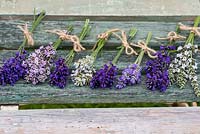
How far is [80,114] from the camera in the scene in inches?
80.2

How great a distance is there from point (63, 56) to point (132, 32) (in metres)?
0.32

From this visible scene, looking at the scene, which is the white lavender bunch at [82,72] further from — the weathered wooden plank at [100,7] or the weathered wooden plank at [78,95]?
the weathered wooden plank at [100,7]

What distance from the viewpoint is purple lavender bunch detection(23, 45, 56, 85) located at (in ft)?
6.82

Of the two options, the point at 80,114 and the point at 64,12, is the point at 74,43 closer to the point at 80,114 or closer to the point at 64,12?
the point at 64,12

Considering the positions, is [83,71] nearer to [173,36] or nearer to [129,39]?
[129,39]

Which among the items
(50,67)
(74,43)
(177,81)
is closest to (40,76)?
(50,67)

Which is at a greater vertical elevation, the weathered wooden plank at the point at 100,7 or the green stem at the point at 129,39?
the weathered wooden plank at the point at 100,7

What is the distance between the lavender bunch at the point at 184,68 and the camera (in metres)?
2.12

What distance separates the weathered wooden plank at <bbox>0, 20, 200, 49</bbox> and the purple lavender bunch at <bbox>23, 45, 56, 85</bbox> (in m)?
0.07

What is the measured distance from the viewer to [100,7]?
7.34 feet

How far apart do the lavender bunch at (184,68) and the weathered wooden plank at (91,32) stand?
0.22 feet

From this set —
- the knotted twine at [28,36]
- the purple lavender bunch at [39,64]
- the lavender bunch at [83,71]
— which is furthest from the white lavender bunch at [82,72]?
the knotted twine at [28,36]

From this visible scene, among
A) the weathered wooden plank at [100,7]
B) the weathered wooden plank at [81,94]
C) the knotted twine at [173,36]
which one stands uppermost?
the weathered wooden plank at [100,7]

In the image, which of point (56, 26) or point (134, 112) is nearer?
point (134, 112)
